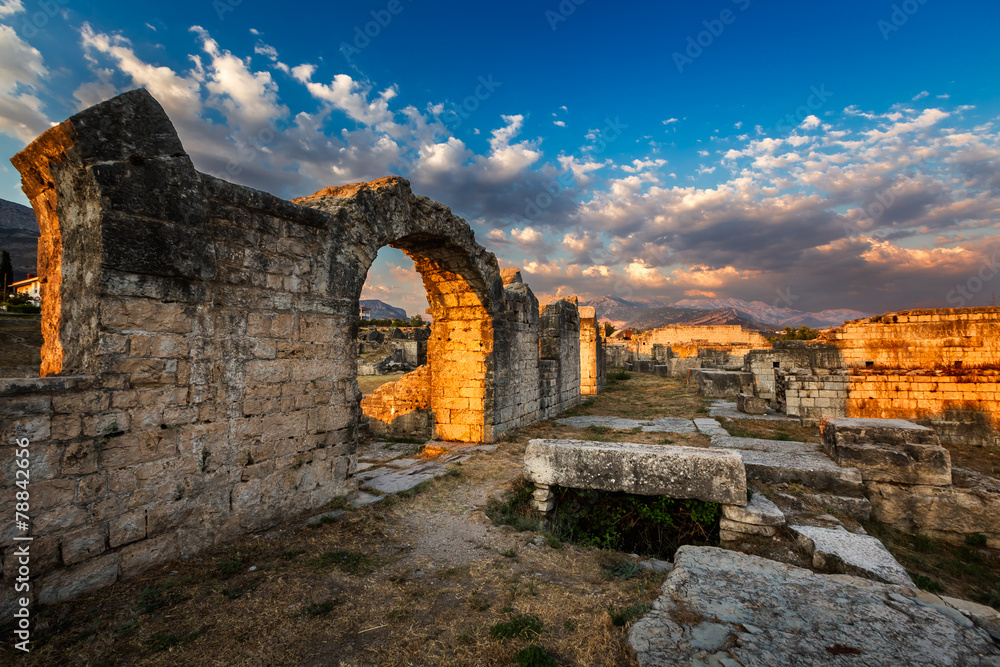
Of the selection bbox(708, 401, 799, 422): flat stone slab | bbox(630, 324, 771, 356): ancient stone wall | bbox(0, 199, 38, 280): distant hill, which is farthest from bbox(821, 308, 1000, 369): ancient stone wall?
bbox(0, 199, 38, 280): distant hill

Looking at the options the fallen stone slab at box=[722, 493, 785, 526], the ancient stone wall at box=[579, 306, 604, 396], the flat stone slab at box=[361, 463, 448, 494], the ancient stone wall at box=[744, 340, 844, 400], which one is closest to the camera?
the fallen stone slab at box=[722, 493, 785, 526]

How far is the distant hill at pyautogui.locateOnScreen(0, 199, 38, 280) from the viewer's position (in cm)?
6632

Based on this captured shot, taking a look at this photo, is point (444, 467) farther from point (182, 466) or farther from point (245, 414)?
point (182, 466)

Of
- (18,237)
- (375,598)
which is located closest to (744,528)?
(375,598)

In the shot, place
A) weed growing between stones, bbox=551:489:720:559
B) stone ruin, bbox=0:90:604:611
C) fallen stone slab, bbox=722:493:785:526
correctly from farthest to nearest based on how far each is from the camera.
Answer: weed growing between stones, bbox=551:489:720:559 → fallen stone slab, bbox=722:493:785:526 → stone ruin, bbox=0:90:604:611

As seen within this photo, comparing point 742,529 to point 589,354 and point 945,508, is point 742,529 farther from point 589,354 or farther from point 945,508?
point 589,354

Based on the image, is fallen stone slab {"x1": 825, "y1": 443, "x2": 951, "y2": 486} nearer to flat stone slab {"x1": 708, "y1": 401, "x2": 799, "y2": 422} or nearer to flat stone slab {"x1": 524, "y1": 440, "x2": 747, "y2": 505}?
flat stone slab {"x1": 524, "y1": 440, "x2": 747, "y2": 505}

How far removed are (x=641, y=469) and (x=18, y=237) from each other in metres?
121

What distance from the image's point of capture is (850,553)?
3488 mm

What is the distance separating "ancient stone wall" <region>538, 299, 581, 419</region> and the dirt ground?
256 inches

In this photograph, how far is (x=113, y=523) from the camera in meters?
3.12

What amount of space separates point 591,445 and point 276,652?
3466 mm

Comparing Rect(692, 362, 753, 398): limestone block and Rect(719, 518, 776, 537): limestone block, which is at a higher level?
Rect(692, 362, 753, 398): limestone block

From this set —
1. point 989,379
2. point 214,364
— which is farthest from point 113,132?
point 989,379
